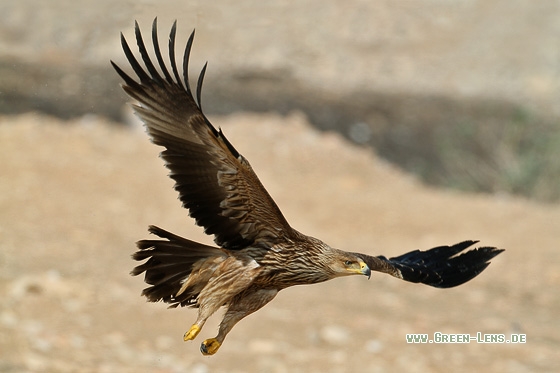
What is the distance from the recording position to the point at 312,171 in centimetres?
1545

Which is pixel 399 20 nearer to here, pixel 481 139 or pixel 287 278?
pixel 481 139

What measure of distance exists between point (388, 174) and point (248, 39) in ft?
13.7

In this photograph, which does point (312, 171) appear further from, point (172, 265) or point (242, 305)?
point (172, 265)

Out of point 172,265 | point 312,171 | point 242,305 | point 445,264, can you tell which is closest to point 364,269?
point 242,305

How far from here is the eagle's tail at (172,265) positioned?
5.73m

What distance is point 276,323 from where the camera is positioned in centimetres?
1045

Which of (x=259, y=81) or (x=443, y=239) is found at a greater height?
(x=259, y=81)

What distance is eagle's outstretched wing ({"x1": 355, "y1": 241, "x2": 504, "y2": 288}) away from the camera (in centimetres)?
645

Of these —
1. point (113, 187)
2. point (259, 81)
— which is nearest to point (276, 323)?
point (113, 187)

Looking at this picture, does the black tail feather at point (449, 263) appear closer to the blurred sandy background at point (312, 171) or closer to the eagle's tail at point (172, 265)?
the eagle's tail at point (172, 265)

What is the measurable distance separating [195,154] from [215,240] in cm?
61

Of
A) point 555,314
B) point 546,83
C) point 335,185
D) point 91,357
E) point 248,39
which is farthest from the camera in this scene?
point 546,83

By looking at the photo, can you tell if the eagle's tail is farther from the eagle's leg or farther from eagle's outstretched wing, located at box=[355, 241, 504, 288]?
eagle's outstretched wing, located at box=[355, 241, 504, 288]

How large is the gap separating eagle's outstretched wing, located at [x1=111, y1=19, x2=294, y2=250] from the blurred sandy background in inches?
Answer: 149
